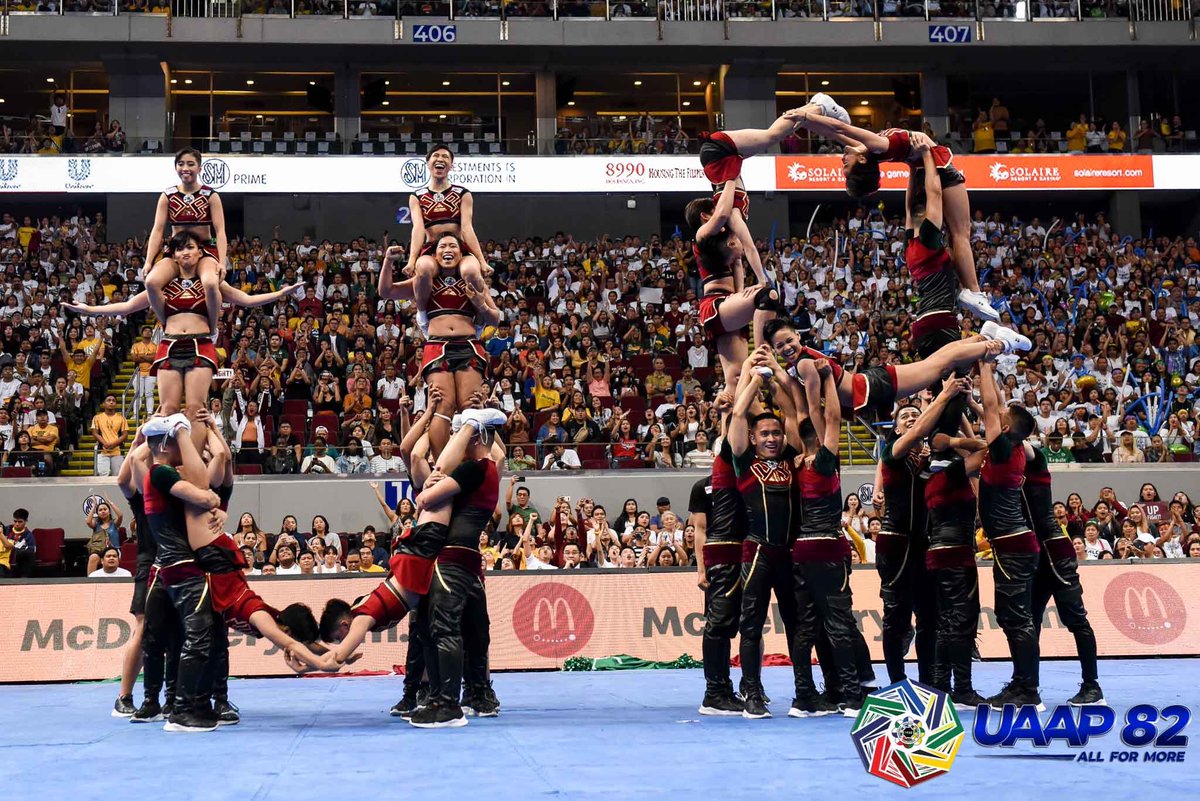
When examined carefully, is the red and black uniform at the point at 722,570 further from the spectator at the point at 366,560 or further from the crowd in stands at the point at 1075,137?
the crowd in stands at the point at 1075,137

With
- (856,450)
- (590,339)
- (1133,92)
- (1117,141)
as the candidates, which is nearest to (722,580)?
(856,450)

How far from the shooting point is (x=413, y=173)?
3025 cm

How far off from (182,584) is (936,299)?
240 inches

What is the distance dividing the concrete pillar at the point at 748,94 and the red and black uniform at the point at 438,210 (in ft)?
78.7

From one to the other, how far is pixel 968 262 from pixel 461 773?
17.6 ft

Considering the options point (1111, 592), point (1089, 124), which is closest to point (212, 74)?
point (1089, 124)

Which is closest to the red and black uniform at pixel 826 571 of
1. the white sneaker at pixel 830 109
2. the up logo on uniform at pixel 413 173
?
the white sneaker at pixel 830 109

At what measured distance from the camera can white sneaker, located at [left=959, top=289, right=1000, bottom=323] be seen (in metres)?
8.98

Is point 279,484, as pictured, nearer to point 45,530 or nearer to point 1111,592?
point 45,530

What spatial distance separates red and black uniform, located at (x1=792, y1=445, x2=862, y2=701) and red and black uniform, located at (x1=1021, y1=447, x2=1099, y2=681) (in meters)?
1.93

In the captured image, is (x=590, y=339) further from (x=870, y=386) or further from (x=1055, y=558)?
(x=870, y=386)

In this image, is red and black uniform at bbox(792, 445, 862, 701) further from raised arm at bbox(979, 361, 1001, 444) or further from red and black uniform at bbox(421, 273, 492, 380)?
red and black uniform at bbox(421, 273, 492, 380)

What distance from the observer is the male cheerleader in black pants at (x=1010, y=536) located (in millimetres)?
8891

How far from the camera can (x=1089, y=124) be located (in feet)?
113
